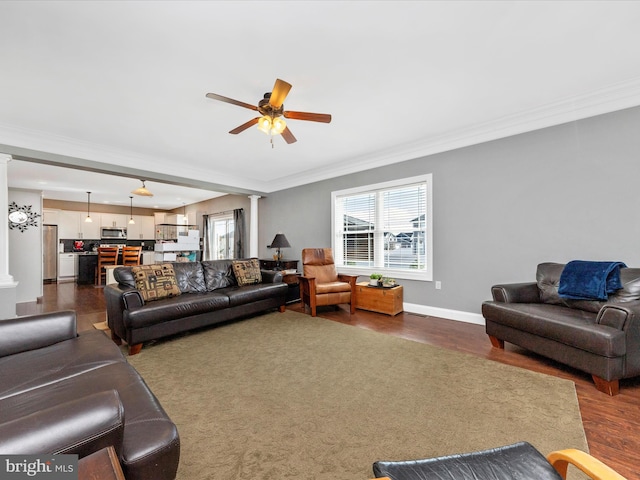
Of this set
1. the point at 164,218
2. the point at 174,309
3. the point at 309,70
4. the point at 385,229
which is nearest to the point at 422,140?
the point at 385,229

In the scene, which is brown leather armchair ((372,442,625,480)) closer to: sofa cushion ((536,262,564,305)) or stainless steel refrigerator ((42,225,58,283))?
sofa cushion ((536,262,564,305))

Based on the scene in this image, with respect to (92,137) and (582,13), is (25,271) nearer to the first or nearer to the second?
(92,137)

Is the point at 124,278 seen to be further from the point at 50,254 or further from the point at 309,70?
the point at 50,254

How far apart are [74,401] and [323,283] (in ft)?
12.5

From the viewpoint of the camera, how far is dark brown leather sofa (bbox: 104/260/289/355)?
2.84 meters

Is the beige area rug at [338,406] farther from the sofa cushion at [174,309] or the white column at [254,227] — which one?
the white column at [254,227]

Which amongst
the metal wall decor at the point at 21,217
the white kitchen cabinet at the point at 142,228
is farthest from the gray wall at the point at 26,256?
the white kitchen cabinet at the point at 142,228

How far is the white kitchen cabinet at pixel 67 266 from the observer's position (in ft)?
27.3

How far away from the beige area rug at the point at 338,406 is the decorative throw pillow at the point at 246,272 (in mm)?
1394

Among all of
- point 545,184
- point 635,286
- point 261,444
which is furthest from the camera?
point 545,184

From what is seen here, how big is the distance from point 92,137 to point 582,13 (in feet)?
17.4

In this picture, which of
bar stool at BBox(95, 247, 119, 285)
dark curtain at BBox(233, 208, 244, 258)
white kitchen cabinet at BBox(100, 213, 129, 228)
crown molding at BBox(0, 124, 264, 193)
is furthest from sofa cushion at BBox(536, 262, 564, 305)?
white kitchen cabinet at BBox(100, 213, 129, 228)

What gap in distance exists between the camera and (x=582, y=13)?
6.02ft

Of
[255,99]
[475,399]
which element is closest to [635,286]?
[475,399]
